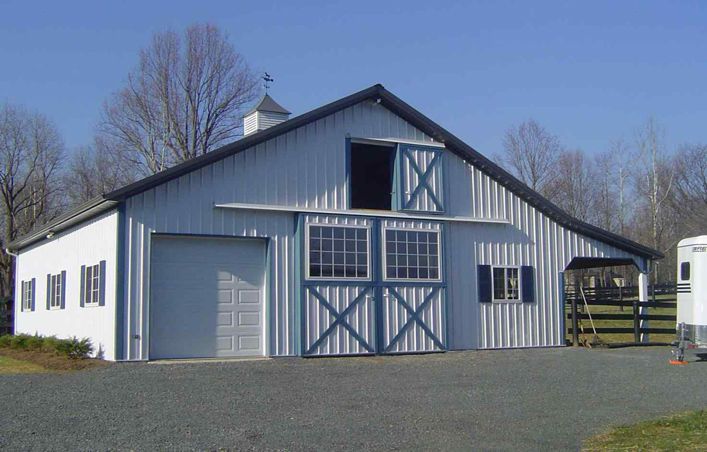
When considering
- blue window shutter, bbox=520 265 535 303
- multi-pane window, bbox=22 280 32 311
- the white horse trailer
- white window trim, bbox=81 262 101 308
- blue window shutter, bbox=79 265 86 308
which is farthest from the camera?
multi-pane window, bbox=22 280 32 311

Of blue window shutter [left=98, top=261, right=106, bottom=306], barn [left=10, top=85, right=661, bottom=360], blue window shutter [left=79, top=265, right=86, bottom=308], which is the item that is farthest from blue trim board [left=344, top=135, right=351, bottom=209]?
blue window shutter [left=79, top=265, right=86, bottom=308]

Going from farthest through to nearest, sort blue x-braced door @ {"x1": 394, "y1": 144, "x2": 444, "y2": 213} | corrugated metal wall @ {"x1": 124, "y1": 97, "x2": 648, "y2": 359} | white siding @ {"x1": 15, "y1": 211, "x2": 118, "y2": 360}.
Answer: blue x-braced door @ {"x1": 394, "y1": 144, "x2": 444, "y2": 213} → corrugated metal wall @ {"x1": 124, "y1": 97, "x2": 648, "y2": 359} → white siding @ {"x1": 15, "y1": 211, "x2": 118, "y2": 360}

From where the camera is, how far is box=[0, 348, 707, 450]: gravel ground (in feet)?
29.3

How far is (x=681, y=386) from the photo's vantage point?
45.1ft

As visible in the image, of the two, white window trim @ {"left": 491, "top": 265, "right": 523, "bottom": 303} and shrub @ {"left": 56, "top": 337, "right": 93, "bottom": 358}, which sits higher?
white window trim @ {"left": 491, "top": 265, "right": 523, "bottom": 303}

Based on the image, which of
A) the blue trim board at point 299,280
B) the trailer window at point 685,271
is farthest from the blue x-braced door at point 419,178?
the trailer window at point 685,271

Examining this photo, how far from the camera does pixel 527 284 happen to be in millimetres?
21469

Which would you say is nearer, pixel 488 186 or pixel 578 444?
pixel 578 444

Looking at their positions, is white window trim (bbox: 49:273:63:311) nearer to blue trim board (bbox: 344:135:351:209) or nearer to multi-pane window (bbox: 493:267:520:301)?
blue trim board (bbox: 344:135:351:209)

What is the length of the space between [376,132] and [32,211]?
3416 cm

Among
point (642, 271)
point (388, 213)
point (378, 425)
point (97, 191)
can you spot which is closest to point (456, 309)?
point (388, 213)

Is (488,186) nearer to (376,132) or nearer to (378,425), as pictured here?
(376,132)

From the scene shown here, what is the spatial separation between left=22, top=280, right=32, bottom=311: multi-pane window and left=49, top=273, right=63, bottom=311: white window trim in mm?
3668

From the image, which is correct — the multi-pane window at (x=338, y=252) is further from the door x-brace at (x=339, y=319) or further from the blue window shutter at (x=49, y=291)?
the blue window shutter at (x=49, y=291)
